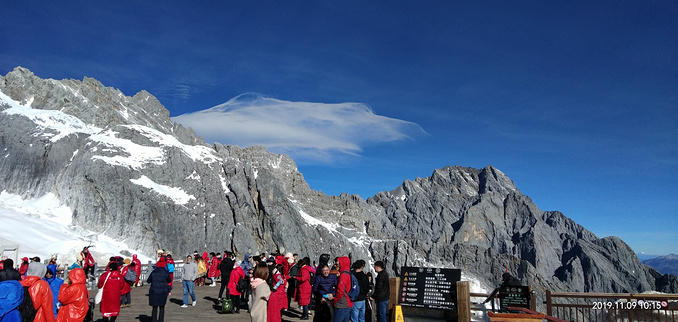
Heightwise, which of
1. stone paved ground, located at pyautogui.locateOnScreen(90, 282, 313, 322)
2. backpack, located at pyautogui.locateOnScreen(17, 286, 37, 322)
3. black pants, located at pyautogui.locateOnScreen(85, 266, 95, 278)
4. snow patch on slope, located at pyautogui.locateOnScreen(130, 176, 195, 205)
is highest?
snow patch on slope, located at pyautogui.locateOnScreen(130, 176, 195, 205)

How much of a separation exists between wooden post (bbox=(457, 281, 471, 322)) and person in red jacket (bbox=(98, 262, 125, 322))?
336 inches

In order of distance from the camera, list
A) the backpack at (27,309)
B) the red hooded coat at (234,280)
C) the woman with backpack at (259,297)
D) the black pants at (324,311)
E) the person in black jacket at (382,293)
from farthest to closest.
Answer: the red hooded coat at (234,280), the person in black jacket at (382,293), the black pants at (324,311), the woman with backpack at (259,297), the backpack at (27,309)

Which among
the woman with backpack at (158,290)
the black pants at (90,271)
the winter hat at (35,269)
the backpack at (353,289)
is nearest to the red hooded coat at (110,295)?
the woman with backpack at (158,290)

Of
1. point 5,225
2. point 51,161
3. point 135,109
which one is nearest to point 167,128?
point 135,109

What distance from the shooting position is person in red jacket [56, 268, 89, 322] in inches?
320

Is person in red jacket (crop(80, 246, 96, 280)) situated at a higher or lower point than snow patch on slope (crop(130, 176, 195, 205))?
lower

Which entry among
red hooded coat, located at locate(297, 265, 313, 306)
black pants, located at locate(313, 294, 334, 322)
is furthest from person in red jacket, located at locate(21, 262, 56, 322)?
red hooded coat, located at locate(297, 265, 313, 306)

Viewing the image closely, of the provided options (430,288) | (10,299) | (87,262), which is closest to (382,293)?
(430,288)

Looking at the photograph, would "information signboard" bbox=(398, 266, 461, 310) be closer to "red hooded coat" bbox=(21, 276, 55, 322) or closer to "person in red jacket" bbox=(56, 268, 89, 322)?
"person in red jacket" bbox=(56, 268, 89, 322)

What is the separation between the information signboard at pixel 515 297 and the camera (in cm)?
1115

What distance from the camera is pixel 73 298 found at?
26.9 feet

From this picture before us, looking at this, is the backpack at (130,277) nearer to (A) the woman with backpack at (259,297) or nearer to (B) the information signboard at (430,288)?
(A) the woman with backpack at (259,297)

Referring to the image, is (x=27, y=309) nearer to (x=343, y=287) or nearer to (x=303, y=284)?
(x=343, y=287)

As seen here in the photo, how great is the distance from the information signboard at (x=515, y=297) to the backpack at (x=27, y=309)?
1043 centimetres
